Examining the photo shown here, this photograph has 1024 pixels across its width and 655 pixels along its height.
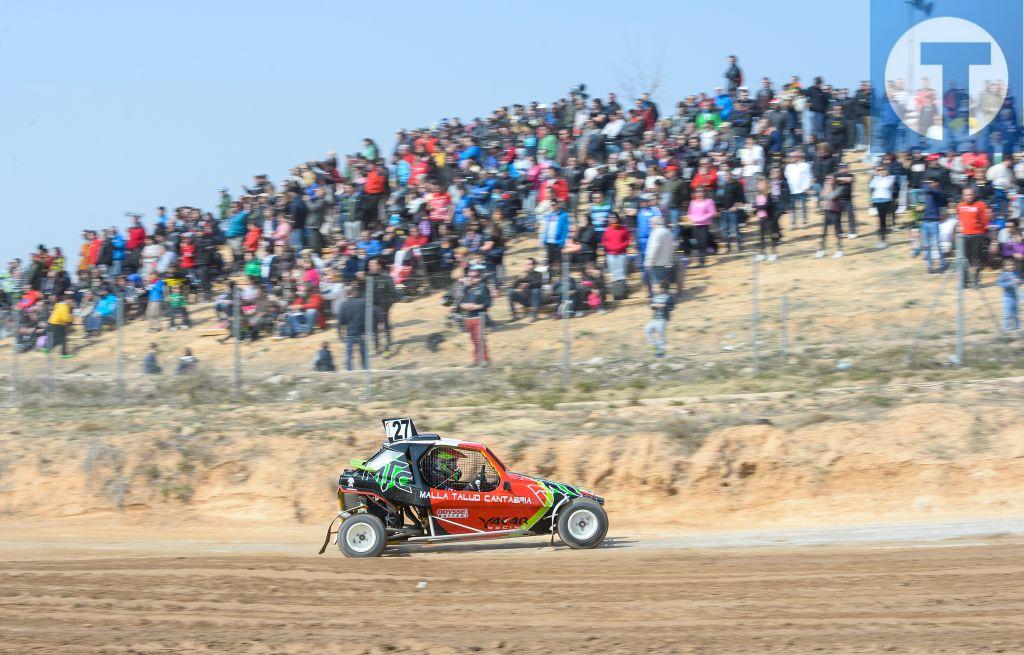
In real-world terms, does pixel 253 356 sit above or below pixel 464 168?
below

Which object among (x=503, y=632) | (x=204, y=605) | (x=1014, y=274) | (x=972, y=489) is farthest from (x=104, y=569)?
(x=1014, y=274)

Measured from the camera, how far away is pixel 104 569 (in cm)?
1123

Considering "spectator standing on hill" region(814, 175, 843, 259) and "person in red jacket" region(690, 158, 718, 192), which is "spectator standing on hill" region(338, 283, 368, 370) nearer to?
"person in red jacket" region(690, 158, 718, 192)

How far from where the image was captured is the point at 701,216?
71.9 ft

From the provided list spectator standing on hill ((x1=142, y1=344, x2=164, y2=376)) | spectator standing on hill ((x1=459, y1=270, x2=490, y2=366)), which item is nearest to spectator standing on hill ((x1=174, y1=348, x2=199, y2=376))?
spectator standing on hill ((x1=142, y1=344, x2=164, y2=376))

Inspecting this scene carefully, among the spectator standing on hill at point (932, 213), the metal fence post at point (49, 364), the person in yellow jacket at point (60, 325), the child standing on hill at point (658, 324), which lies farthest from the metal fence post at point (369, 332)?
the spectator standing on hill at point (932, 213)

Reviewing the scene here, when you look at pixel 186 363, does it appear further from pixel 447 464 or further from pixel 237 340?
pixel 447 464

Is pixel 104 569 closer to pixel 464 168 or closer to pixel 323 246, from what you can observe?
pixel 323 246

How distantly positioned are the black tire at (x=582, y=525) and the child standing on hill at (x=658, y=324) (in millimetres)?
6456

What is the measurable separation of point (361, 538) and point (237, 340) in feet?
25.9

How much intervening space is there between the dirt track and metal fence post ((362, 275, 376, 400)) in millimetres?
6392

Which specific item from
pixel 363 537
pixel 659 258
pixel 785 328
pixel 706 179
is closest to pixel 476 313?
pixel 659 258

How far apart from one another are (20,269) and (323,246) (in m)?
7.59

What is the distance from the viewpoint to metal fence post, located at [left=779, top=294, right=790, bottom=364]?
18000 mm
